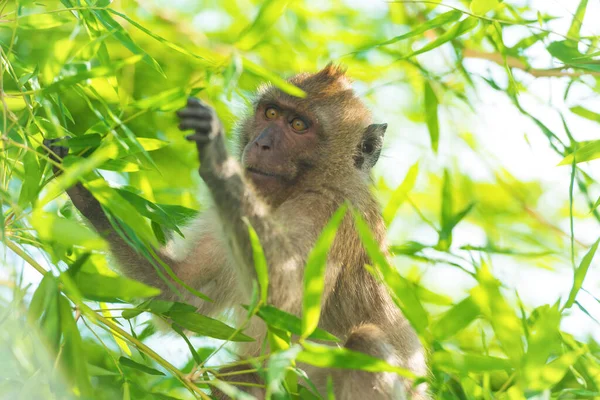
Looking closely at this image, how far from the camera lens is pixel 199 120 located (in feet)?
11.5

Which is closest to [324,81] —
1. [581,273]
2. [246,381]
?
[246,381]

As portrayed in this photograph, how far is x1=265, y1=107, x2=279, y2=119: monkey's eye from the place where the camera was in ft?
16.7

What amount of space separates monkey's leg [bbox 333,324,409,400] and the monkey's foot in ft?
4.69

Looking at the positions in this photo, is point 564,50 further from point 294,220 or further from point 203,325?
point 203,325

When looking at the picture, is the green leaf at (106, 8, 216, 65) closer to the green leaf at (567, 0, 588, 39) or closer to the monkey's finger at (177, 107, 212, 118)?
the monkey's finger at (177, 107, 212, 118)

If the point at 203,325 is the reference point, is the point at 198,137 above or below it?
above

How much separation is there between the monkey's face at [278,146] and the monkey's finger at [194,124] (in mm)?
1045

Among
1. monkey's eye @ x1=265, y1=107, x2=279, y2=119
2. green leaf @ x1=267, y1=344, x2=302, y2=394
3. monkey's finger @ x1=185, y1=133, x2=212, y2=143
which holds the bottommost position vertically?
green leaf @ x1=267, y1=344, x2=302, y2=394

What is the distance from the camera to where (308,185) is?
473 cm

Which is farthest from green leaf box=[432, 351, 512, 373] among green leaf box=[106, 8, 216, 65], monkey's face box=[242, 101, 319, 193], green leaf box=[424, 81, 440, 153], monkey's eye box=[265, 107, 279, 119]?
monkey's eye box=[265, 107, 279, 119]

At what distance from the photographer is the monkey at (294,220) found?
374cm

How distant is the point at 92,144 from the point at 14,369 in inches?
47.2

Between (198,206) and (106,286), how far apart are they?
2.65 meters

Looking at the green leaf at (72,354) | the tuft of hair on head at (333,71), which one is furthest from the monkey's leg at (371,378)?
the tuft of hair on head at (333,71)
